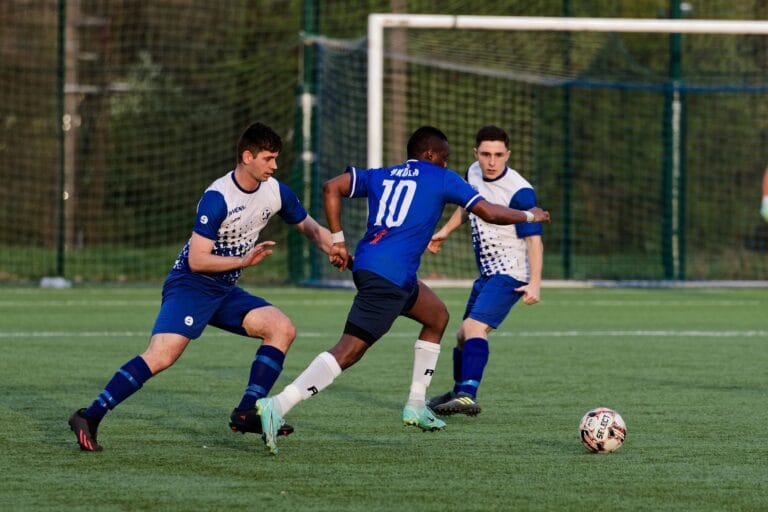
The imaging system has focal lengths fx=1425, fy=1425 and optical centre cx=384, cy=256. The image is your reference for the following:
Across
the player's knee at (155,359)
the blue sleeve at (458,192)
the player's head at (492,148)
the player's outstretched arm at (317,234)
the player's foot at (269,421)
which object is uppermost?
the player's head at (492,148)

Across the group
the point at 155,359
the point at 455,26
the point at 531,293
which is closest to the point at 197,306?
the point at 155,359

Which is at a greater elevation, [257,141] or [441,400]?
[257,141]

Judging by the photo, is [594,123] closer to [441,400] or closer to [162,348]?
[441,400]

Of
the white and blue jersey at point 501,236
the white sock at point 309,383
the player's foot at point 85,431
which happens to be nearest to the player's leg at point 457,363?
the white and blue jersey at point 501,236

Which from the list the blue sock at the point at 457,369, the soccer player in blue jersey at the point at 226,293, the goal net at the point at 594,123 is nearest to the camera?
the soccer player in blue jersey at the point at 226,293

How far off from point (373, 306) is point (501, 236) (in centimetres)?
190

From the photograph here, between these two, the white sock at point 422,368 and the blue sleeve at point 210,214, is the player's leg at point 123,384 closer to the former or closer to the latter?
the blue sleeve at point 210,214

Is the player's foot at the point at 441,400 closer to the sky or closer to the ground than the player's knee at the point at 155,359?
closer to the ground

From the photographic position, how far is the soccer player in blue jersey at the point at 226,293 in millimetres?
6957

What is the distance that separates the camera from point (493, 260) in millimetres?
8930

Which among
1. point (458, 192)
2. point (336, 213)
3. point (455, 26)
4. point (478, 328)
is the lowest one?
point (478, 328)

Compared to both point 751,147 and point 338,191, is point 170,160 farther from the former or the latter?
point 338,191

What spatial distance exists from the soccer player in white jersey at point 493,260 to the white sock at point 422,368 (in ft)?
1.72

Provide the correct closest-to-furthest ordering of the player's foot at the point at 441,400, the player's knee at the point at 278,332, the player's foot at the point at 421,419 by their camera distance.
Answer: the player's knee at the point at 278,332 < the player's foot at the point at 421,419 < the player's foot at the point at 441,400
